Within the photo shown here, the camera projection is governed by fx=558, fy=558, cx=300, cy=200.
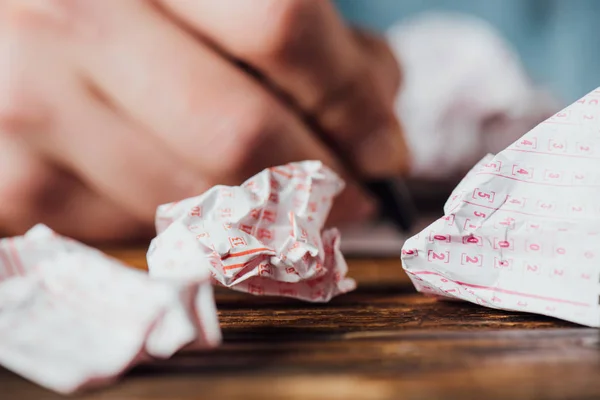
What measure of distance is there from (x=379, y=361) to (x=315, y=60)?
734 mm

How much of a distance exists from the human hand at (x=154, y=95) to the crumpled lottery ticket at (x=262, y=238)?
0.33 m

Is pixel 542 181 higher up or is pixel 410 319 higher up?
pixel 542 181

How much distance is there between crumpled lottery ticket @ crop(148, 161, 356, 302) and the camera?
61 cm

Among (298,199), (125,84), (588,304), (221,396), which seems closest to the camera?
(221,396)

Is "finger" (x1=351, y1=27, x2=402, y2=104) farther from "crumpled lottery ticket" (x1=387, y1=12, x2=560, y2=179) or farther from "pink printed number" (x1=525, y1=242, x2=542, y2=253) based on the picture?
"pink printed number" (x1=525, y1=242, x2=542, y2=253)

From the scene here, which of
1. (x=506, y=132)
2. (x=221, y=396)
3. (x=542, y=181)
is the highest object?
(x=506, y=132)

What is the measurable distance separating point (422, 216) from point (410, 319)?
0.73 metres

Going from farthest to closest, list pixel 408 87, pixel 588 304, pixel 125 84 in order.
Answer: pixel 408 87, pixel 125 84, pixel 588 304

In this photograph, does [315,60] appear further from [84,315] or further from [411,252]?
[84,315]

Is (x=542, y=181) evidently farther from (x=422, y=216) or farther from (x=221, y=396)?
(x=422, y=216)

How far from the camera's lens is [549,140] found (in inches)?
24.3

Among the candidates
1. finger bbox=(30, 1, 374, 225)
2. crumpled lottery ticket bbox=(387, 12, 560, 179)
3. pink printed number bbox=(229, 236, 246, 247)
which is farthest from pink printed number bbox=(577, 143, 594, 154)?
crumpled lottery ticket bbox=(387, 12, 560, 179)

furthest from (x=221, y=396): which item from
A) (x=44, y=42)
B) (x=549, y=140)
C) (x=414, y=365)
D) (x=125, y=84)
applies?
(x=44, y=42)

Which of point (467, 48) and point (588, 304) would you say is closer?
point (588, 304)
